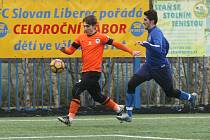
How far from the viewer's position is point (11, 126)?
459 inches

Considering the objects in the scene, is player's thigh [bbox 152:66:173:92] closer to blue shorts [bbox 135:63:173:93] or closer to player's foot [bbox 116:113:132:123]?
blue shorts [bbox 135:63:173:93]

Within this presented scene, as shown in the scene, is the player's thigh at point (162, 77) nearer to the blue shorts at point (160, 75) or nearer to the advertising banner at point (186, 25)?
the blue shorts at point (160, 75)

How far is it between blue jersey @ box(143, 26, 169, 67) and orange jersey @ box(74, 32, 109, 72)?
741 mm

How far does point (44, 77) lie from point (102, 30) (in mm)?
2225

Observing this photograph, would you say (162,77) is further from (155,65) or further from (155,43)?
(155,43)

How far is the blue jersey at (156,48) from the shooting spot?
37.2ft

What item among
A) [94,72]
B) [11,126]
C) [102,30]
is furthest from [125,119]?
[102,30]

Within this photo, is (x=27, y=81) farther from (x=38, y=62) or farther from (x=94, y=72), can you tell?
(x=94, y=72)

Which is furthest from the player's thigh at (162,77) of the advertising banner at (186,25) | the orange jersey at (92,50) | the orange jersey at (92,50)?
the advertising banner at (186,25)

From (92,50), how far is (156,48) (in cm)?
107

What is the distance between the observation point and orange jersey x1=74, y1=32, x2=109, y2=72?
1162 cm

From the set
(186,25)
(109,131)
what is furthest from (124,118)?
(186,25)

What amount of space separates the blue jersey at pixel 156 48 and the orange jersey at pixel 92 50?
29.2 inches

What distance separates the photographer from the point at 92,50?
1163 centimetres
